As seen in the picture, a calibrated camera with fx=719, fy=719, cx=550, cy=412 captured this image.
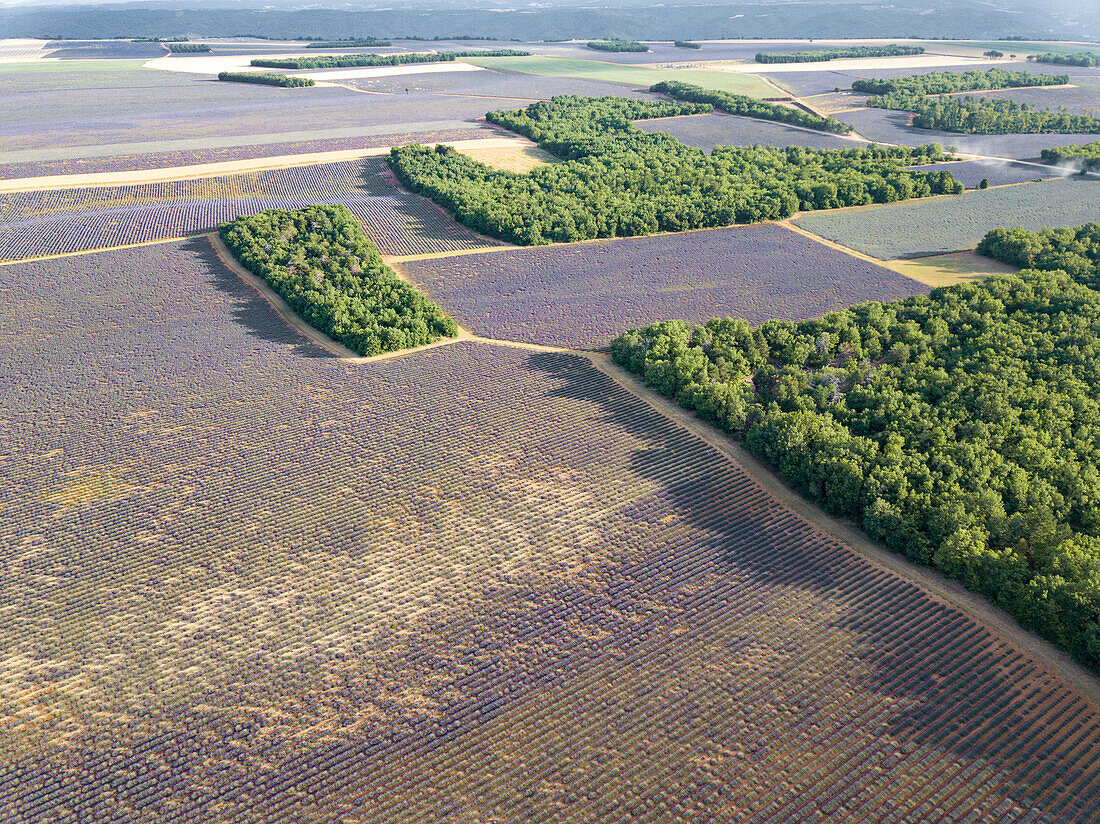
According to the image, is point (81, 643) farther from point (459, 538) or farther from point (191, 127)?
point (191, 127)

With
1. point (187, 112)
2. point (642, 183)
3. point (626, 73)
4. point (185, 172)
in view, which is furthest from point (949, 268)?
point (626, 73)

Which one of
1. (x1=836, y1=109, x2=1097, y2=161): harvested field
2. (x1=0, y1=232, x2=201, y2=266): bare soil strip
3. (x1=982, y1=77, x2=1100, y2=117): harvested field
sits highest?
(x1=982, y1=77, x2=1100, y2=117): harvested field

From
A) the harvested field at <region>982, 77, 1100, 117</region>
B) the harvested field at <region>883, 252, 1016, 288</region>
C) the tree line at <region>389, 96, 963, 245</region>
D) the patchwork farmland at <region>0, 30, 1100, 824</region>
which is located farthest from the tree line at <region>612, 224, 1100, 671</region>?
the harvested field at <region>982, 77, 1100, 117</region>

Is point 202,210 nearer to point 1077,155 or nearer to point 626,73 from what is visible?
point 1077,155

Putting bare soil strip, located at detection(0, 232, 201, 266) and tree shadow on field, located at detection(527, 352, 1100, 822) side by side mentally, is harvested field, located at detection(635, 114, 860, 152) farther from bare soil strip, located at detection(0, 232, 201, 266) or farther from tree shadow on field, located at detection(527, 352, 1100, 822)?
tree shadow on field, located at detection(527, 352, 1100, 822)

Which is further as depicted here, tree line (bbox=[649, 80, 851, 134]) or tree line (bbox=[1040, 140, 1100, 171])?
tree line (bbox=[649, 80, 851, 134])
